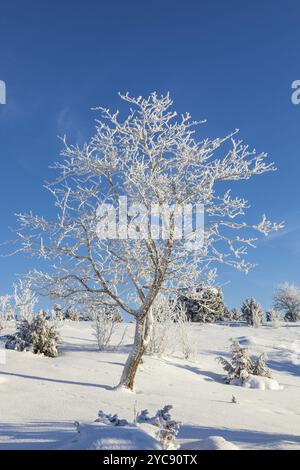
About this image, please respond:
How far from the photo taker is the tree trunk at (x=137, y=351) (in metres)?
9.51

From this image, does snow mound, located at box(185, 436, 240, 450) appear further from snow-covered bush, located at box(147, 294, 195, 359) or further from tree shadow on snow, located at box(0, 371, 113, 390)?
snow-covered bush, located at box(147, 294, 195, 359)

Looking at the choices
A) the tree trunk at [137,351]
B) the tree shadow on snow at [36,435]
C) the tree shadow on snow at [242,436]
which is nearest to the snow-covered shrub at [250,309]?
the tree trunk at [137,351]

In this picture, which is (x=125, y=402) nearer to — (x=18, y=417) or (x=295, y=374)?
(x=18, y=417)

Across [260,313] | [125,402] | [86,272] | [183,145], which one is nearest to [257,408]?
[125,402]

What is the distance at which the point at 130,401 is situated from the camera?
8.12 m

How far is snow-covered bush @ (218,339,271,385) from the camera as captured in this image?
43.3 feet

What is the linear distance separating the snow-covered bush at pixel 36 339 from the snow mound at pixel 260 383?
530 centimetres

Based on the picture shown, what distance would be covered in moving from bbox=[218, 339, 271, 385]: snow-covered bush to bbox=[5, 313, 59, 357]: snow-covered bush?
4907mm

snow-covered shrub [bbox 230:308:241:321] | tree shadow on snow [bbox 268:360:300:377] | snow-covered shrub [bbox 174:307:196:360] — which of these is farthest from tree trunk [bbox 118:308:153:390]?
snow-covered shrub [bbox 230:308:241:321]

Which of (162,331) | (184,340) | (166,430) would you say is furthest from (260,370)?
(166,430)

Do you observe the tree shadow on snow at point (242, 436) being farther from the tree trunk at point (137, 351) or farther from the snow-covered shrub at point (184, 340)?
the snow-covered shrub at point (184, 340)

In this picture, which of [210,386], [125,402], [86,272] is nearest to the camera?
[125,402]

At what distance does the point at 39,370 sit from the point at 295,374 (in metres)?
9.41

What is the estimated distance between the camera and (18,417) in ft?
20.1
